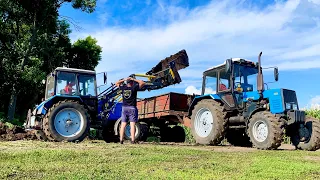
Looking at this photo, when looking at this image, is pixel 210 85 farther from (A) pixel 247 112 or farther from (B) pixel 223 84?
(A) pixel 247 112

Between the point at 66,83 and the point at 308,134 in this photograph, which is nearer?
the point at 308,134

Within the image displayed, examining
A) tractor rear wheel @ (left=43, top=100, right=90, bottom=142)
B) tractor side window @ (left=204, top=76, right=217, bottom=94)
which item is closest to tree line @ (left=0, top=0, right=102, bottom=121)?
tractor rear wheel @ (left=43, top=100, right=90, bottom=142)

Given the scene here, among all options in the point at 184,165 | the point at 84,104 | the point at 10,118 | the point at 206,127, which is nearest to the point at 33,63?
the point at 10,118

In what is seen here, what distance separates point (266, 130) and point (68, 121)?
5549 millimetres

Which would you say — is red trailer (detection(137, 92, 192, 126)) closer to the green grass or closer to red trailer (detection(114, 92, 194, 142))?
red trailer (detection(114, 92, 194, 142))

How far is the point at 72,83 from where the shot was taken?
12219 millimetres

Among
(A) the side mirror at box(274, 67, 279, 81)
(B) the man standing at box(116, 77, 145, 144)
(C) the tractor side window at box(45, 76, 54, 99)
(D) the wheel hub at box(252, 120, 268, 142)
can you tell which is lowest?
(D) the wheel hub at box(252, 120, 268, 142)

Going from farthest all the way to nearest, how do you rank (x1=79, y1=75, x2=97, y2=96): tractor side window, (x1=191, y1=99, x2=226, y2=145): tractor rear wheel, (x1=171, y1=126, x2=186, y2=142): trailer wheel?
1. (x1=171, y1=126, x2=186, y2=142): trailer wheel
2. (x1=79, y1=75, x2=97, y2=96): tractor side window
3. (x1=191, y1=99, x2=226, y2=145): tractor rear wheel

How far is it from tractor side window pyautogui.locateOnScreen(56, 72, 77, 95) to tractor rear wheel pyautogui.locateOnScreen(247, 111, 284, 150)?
570cm

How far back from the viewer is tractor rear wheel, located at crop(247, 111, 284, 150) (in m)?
9.52

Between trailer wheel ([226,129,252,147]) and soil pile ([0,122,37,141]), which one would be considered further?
soil pile ([0,122,37,141])

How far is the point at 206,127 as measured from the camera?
1211 centimetres

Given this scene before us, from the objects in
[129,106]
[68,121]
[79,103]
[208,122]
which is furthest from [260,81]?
[68,121]

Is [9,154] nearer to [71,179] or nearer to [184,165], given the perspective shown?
[71,179]
